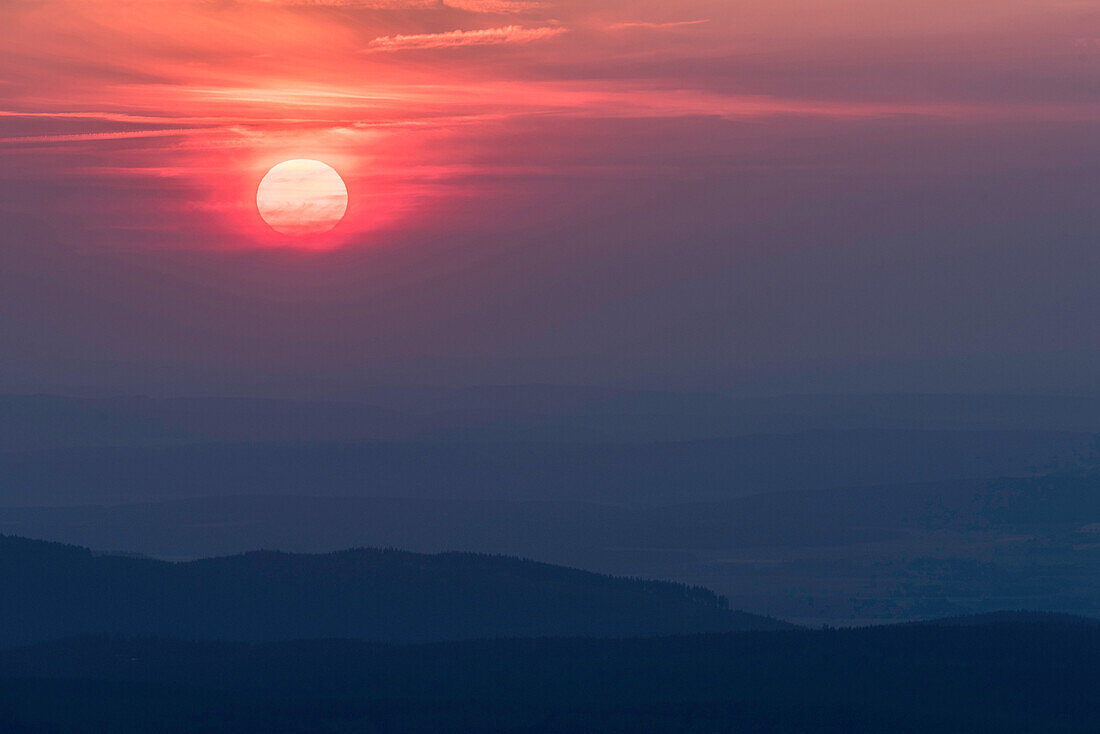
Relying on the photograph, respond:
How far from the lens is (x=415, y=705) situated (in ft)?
649

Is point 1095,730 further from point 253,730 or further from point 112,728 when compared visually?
point 112,728

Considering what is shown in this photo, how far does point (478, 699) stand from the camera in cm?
19988

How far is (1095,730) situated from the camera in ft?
591

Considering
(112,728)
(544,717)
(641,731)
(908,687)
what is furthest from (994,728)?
(112,728)

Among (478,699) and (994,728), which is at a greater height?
(478,699)

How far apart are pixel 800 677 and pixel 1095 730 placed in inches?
1479

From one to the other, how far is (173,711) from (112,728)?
25.2 ft

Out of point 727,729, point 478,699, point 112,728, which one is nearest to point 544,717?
point 478,699

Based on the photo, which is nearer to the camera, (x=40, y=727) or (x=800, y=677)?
(x=40, y=727)

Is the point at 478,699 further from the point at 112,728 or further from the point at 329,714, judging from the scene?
the point at 112,728

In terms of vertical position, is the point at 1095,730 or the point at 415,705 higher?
the point at 415,705

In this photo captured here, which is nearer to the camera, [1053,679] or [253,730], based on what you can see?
[253,730]

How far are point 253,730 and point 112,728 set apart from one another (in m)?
17.3

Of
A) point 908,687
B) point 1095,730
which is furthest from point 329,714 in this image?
point 1095,730
